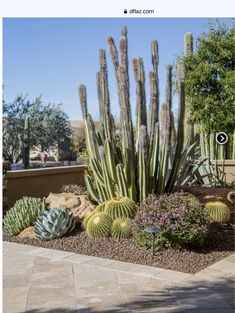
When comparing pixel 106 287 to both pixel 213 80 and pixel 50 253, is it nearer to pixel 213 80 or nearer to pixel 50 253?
pixel 50 253

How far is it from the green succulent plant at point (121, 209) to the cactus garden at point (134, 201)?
15 millimetres

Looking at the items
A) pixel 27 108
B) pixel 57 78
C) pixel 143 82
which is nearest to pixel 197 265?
pixel 57 78

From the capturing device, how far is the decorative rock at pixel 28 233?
21.4 ft

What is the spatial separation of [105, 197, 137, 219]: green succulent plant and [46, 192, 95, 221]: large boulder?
2.77ft

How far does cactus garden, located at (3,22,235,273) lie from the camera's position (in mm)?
5512

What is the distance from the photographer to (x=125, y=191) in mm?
6930

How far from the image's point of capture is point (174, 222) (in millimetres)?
5516

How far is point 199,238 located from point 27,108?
21879 mm

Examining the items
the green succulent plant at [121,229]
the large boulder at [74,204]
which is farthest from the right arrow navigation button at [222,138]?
the green succulent plant at [121,229]

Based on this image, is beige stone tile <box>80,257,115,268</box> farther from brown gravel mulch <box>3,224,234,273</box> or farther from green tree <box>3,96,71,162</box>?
green tree <box>3,96,71,162</box>

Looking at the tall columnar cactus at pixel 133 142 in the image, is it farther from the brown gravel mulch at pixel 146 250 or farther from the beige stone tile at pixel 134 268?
the beige stone tile at pixel 134 268

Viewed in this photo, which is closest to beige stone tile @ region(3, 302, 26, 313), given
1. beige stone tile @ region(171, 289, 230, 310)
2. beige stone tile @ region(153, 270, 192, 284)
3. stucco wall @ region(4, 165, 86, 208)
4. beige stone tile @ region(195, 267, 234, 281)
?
beige stone tile @ region(171, 289, 230, 310)

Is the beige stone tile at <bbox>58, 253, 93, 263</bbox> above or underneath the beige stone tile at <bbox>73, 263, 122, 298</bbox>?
above

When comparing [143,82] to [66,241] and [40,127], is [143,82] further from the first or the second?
[40,127]
